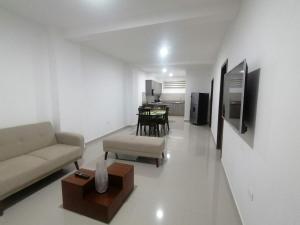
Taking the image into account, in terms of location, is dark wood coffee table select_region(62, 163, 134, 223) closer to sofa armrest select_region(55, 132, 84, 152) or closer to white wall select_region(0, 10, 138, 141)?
sofa armrest select_region(55, 132, 84, 152)

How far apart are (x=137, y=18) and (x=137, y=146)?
226 centimetres

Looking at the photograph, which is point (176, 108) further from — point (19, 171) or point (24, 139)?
point (19, 171)

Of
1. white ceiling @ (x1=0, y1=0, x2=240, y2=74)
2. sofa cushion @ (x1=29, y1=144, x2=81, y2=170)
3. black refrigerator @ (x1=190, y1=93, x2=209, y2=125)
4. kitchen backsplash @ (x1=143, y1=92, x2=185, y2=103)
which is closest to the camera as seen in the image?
white ceiling @ (x1=0, y1=0, x2=240, y2=74)

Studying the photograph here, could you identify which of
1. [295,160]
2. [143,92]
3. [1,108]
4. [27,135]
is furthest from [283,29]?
[143,92]

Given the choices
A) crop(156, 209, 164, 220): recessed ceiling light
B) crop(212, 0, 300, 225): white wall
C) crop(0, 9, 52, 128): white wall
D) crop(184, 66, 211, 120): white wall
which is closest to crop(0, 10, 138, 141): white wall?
crop(0, 9, 52, 128): white wall

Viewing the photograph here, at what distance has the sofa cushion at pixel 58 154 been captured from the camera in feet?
7.52

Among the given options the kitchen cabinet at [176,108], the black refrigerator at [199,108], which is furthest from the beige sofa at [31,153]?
the kitchen cabinet at [176,108]

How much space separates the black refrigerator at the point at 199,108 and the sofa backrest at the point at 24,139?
5.42 metres

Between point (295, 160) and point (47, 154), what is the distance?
2.87m

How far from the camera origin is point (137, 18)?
2557 mm

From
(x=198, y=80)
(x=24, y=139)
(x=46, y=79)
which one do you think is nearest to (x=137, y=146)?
(x=24, y=139)

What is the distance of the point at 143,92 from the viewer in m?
7.93

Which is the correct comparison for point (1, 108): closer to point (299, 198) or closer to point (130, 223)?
point (130, 223)

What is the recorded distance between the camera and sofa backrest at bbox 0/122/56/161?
2.21m
